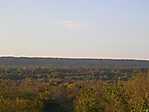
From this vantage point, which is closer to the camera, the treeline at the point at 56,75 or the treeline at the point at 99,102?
the treeline at the point at 99,102

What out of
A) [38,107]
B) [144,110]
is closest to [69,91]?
[38,107]

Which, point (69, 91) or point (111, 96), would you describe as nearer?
point (111, 96)

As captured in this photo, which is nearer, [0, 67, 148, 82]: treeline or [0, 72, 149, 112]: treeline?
[0, 72, 149, 112]: treeline

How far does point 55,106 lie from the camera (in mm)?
55531

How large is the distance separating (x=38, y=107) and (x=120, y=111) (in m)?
13.5

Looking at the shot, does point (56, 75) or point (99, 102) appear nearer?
point (99, 102)

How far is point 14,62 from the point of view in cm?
19975

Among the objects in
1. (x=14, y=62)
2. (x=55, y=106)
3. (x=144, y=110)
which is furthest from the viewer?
(x=14, y=62)

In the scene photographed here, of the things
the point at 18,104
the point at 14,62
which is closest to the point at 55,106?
the point at 18,104

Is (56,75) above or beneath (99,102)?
beneath

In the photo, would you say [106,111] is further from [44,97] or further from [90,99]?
[44,97]

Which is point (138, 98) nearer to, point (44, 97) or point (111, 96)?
point (111, 96)

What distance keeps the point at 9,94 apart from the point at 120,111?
2383 cm

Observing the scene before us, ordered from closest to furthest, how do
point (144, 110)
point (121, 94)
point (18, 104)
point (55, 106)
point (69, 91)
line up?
point (144, 110) < point (121, 94) < point (18, 104) < point (55, 106) < point (69, 91)
